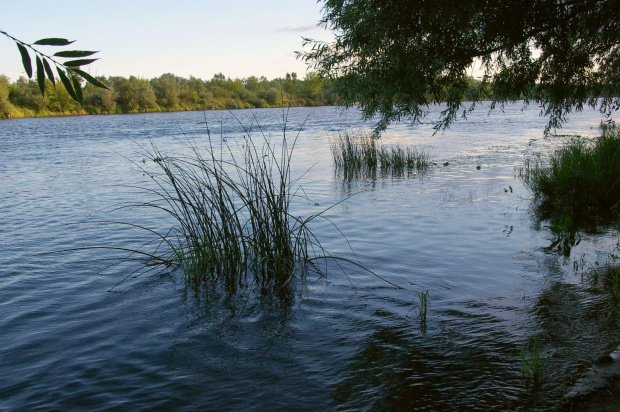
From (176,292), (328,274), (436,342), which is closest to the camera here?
(436,342)

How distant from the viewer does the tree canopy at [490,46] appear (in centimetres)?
701

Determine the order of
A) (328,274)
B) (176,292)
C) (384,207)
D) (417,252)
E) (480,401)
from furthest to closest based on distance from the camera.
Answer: (384,207) → (417,252) → (328,274) → (176,292) → (480,401)

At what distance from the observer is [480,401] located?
4004 mm

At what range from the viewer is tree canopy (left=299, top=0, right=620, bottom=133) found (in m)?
7.01

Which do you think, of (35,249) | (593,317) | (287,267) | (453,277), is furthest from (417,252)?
(35,249)

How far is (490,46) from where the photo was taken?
25.5 feet

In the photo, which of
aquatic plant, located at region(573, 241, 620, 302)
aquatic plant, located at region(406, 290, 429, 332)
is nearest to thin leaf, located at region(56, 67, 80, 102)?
aquatic plant, located at region(406, 290, 429, 332)

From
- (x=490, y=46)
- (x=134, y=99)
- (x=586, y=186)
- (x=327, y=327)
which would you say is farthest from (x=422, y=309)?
(x=134, y=99)

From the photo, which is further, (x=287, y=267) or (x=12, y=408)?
(x=287, y=267)

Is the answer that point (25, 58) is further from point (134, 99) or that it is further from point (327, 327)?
point (134, 99)

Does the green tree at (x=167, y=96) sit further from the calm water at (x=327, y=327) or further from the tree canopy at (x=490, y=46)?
the tree canopy at (x=490, y=46)

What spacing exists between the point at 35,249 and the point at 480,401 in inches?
320

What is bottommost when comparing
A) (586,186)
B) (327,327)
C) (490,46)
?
(327,327)

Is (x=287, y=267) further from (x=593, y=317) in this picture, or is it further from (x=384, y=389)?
(x=593, y=317)
